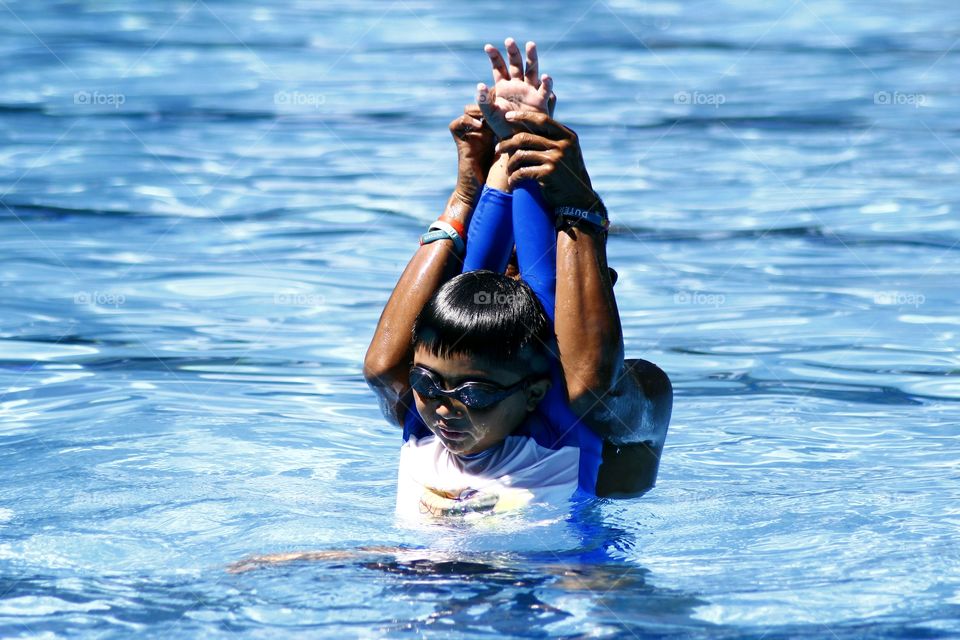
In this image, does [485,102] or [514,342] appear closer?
[514,342]

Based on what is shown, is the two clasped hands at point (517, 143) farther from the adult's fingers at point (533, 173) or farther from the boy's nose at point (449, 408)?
the boy's nose at point (449, 408)

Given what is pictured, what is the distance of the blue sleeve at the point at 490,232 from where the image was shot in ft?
11.6

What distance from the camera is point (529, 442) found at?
345 centimetres

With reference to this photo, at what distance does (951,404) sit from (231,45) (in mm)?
8089

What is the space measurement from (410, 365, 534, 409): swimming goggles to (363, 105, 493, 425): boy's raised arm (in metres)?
0.23

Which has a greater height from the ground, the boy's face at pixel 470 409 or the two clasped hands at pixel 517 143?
the two clasped hands at pixel 517 143

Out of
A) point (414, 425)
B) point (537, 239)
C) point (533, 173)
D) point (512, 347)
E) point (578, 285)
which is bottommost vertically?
point (414, 425)

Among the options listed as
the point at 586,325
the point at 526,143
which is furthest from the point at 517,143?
the point at 586,325

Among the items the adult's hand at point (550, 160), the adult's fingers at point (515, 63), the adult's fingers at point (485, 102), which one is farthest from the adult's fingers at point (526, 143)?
the adult's fingers at point (515, 63)

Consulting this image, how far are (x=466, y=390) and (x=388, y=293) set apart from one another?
319 cm

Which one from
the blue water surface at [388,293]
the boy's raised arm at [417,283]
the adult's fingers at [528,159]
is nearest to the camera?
the blue water surface at [388,293]

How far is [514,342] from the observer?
328cm

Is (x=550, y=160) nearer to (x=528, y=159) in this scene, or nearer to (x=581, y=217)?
(x=528, y=159)

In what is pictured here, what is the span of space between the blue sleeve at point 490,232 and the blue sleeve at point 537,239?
84mm
